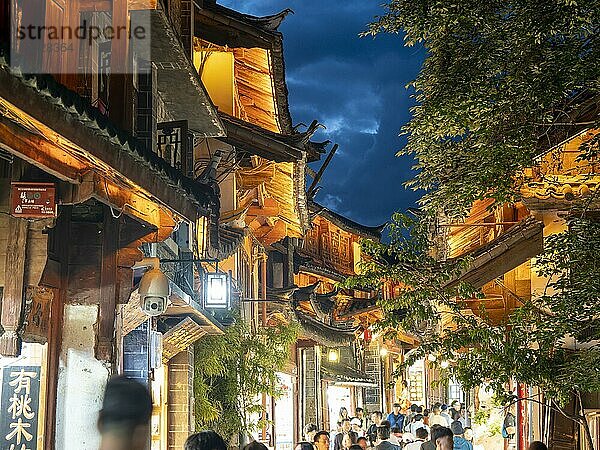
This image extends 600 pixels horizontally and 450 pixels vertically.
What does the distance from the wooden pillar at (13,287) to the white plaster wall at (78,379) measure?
209 centimetres

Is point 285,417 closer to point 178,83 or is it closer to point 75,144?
point 178,83

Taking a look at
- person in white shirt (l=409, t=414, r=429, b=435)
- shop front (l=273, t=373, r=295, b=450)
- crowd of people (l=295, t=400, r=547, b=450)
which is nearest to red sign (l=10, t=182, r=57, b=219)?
crowd of people (l=295, t=400, r=547, b=450)

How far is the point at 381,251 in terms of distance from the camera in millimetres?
12797

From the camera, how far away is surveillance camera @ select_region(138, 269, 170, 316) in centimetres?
1346

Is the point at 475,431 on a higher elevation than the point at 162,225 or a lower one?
lower

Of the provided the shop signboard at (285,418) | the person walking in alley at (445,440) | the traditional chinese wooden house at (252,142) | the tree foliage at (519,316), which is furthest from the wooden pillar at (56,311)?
the shop signboard at (285,418)

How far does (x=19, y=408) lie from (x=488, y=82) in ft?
22.4

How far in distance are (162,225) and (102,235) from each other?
0.84 m

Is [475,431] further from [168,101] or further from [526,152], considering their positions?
[526,152]

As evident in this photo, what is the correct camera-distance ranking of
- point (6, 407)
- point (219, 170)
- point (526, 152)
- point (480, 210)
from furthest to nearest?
point (480, 210)
point (219, 170)
point (6, 407)
point (526, 152)

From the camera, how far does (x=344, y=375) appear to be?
4681 centimetres

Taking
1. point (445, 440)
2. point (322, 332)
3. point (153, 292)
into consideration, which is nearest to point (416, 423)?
point (322, 332)

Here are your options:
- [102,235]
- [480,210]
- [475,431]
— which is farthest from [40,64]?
[475,431]

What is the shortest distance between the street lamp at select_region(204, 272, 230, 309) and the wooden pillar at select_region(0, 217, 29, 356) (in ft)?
28.4
